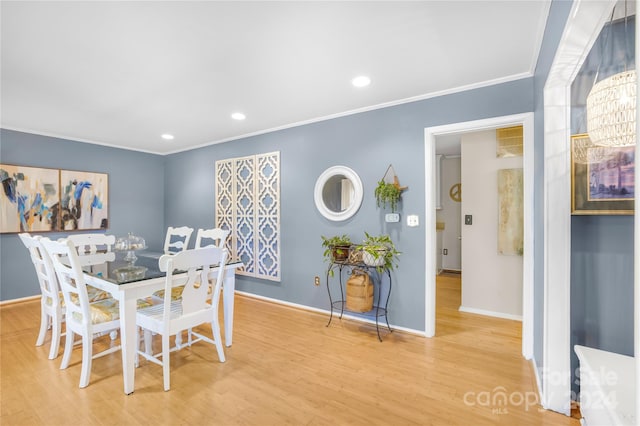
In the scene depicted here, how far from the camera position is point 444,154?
6090 mm

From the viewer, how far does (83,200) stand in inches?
180

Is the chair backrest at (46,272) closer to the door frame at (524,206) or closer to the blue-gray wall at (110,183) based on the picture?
the blue-gray wall at (110,183)

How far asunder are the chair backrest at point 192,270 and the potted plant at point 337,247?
4.08 ft

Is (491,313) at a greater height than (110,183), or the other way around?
(110,183)

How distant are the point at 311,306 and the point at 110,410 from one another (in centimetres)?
222

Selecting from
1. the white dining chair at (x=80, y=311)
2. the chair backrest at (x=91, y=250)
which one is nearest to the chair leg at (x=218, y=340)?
→ the white dining chair at (x=80, y=311)

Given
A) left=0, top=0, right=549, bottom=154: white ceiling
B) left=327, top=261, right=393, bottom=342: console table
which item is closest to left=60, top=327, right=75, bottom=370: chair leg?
left=0, top=0, right=549, bottom=154: white ceiling

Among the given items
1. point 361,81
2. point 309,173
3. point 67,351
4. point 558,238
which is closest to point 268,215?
point 309,173

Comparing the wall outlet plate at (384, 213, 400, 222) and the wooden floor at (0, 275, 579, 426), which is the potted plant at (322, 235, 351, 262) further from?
the wooden floor at (0, 275, 579, 426)

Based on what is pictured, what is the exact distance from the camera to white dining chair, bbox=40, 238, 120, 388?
A: 2.03 meters

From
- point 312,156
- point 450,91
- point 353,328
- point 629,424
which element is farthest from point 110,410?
point 450,91

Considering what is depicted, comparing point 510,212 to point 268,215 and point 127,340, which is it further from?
point 127,340

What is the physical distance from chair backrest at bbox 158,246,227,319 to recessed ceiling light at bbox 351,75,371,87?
5.95ft

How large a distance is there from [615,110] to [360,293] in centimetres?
226
